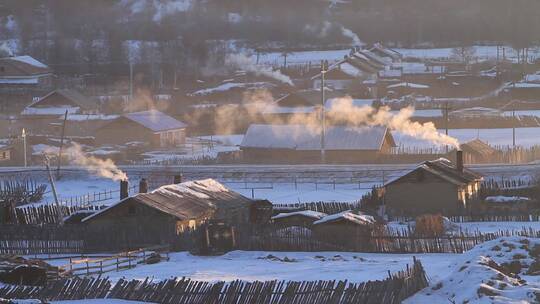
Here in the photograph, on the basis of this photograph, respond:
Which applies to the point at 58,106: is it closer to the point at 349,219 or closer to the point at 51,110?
the point at 51,110

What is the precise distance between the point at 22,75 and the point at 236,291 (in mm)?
72889

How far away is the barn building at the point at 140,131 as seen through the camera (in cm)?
6341

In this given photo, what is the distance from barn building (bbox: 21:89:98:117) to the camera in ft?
239

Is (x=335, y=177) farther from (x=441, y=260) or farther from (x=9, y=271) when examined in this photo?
(x=9, y=271)

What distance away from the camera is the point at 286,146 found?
54.3 meters

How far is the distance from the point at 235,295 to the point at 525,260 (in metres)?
5.67

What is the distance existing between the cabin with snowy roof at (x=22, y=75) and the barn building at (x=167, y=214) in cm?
5501

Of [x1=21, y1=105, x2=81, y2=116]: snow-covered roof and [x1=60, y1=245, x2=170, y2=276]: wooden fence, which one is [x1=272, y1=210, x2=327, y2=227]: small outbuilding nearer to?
[x1=60, y1=245, x2=170, y2=276]: wooden fence

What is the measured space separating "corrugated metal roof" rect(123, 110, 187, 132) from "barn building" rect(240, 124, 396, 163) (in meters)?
9.00

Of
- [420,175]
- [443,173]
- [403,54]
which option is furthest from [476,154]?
[403,54]

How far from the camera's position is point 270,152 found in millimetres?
54938

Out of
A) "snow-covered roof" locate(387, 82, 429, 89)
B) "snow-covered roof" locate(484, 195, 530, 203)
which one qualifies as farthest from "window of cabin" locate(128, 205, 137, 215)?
"snow-covered roof" locate(387, 82, 429, 89)

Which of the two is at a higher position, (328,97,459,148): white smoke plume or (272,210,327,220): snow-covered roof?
(328,97,459,148): white smoke plume

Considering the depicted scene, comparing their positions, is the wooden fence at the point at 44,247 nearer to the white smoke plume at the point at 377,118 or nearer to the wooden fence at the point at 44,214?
the wooden fence at the point at 44,214
